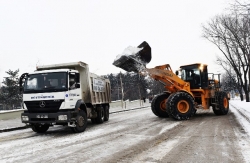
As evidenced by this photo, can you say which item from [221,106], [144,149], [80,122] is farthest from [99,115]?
[144,149]

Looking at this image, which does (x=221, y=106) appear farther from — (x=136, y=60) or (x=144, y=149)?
(x=144, y=149)

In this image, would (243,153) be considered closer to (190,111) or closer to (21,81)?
(190,111)

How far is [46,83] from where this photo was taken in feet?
32.2

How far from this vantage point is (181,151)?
20.7 ft

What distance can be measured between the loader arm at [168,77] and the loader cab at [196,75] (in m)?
1.06

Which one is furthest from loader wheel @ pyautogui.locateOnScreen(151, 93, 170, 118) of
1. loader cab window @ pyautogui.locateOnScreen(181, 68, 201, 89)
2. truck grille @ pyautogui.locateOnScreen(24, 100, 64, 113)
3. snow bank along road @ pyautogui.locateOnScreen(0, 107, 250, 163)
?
truck grille @ pyautogui.locateOnScreen(24, 100, 64, 113)

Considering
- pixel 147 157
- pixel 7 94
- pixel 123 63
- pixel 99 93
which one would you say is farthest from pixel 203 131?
pixel 7 94

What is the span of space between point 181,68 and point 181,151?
9.41 meters

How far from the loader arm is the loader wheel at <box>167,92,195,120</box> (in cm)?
80

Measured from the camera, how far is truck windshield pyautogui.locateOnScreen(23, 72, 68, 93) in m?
9.64

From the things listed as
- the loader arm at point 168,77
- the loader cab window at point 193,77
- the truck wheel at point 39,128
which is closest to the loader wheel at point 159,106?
the loader arm at point 168,77

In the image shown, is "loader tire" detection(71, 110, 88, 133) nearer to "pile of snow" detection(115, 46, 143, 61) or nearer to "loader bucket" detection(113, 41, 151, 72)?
"loader bucket" detection(113, 41, 151, 72)

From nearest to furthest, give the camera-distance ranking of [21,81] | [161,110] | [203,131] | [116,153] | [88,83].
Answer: [116,153] < [203,131] < [21,81] < [88,83] < [161,110]

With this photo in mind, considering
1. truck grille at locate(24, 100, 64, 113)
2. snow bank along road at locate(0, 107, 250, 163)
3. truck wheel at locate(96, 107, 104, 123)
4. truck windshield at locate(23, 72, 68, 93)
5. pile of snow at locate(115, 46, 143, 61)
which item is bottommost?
snow bank along road at locate(0, 107, 250, 163)
